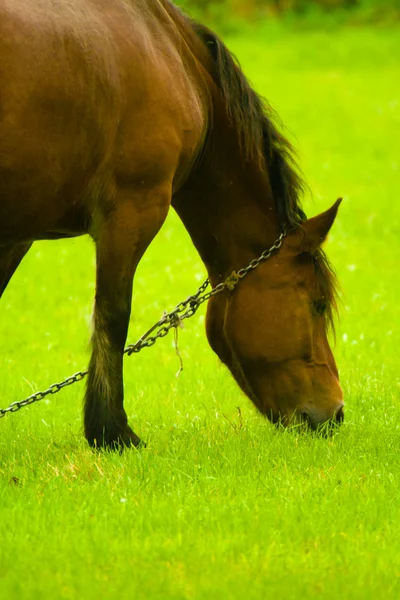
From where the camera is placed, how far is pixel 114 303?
5.64 meters

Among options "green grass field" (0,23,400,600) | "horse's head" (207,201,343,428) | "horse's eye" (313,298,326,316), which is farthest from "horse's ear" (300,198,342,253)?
"green grass field" (0,23,400,600)

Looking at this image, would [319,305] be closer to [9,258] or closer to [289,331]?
[289,331]

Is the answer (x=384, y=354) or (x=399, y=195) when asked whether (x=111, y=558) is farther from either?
(x=399, y=195)

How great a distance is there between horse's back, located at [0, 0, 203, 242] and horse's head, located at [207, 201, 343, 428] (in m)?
0.89

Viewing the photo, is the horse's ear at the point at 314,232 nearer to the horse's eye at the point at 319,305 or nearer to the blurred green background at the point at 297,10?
the horse's eye at the point at 319,305

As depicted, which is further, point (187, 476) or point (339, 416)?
point (339, 416)

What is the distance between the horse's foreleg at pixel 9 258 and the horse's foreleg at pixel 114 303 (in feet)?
1.90

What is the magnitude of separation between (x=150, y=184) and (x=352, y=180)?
40.5ft

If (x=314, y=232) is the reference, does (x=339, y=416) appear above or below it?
below

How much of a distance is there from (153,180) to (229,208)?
71cm

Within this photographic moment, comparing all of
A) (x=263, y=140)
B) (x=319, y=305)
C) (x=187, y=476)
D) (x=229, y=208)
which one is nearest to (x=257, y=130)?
(x=263, y=140)

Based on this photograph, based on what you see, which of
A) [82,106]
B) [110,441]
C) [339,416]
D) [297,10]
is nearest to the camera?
[82,106]

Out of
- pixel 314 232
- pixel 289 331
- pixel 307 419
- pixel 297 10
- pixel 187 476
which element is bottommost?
pixel 187 476

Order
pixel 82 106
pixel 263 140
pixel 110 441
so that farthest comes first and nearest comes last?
pixel 263 140 → pixel 110 441 → pixel 82 106
